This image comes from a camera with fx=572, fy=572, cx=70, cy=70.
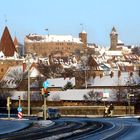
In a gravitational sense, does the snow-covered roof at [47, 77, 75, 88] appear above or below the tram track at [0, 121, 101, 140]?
above

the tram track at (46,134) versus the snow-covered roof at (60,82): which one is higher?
the snow-covered roof at (60,82)

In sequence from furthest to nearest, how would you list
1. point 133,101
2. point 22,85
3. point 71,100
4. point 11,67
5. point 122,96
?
point 11,67 → point 22,85 → point 71,100 → point 122,96 → point 133,101

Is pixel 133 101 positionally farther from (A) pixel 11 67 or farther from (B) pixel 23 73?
(A) pixel 11 67

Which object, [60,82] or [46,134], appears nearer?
[46,134]

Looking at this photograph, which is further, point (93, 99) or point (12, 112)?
point (93, 99)

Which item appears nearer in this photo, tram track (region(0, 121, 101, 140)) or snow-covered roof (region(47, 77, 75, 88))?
tram track (region(0, 121, 101, 140))

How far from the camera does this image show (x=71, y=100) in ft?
356

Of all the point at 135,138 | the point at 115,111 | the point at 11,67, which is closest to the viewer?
the point at 135,138

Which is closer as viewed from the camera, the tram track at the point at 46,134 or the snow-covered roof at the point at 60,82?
the tram track at the point at 46,134

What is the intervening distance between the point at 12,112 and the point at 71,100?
93.8ft

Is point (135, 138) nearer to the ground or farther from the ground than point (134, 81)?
nearer to the ground

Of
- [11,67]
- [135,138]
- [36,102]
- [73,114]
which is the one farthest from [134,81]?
[135,138]

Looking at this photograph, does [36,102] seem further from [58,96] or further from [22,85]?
[22,85]

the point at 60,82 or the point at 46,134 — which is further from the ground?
the point at 60,82
